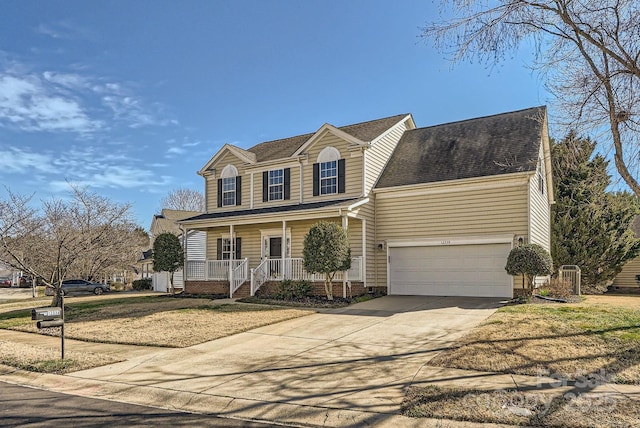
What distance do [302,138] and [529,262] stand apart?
13263 millimetres

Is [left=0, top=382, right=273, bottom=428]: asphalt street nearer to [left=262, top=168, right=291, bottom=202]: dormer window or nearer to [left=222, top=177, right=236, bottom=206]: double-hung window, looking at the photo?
[left=262, top=168, right=291, bottom=202]: dormer window

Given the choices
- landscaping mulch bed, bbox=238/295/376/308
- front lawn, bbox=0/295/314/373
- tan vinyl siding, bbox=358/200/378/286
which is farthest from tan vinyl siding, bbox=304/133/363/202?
front lawn, bbox=0/295/314/373

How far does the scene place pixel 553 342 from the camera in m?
8.26

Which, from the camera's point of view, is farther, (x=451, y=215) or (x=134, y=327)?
(x=451, y=215)

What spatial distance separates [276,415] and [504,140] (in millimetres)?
15667

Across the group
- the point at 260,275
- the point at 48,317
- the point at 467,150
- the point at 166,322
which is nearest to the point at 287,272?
the point at 260,275

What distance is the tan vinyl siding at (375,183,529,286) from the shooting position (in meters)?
16.0

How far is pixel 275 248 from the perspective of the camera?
69.8 feet

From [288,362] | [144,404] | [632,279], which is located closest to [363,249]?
[288,362]

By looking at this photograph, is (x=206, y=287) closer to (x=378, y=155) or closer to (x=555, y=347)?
(x=378, y=155)

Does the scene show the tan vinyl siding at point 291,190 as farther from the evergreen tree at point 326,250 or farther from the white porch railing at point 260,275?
the evergreen tree at point 326,250

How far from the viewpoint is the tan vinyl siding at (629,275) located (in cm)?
2675

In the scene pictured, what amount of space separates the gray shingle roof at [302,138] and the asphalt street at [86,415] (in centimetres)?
1495

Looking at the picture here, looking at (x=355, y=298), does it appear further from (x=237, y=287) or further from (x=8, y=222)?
(x=8, y=222)
